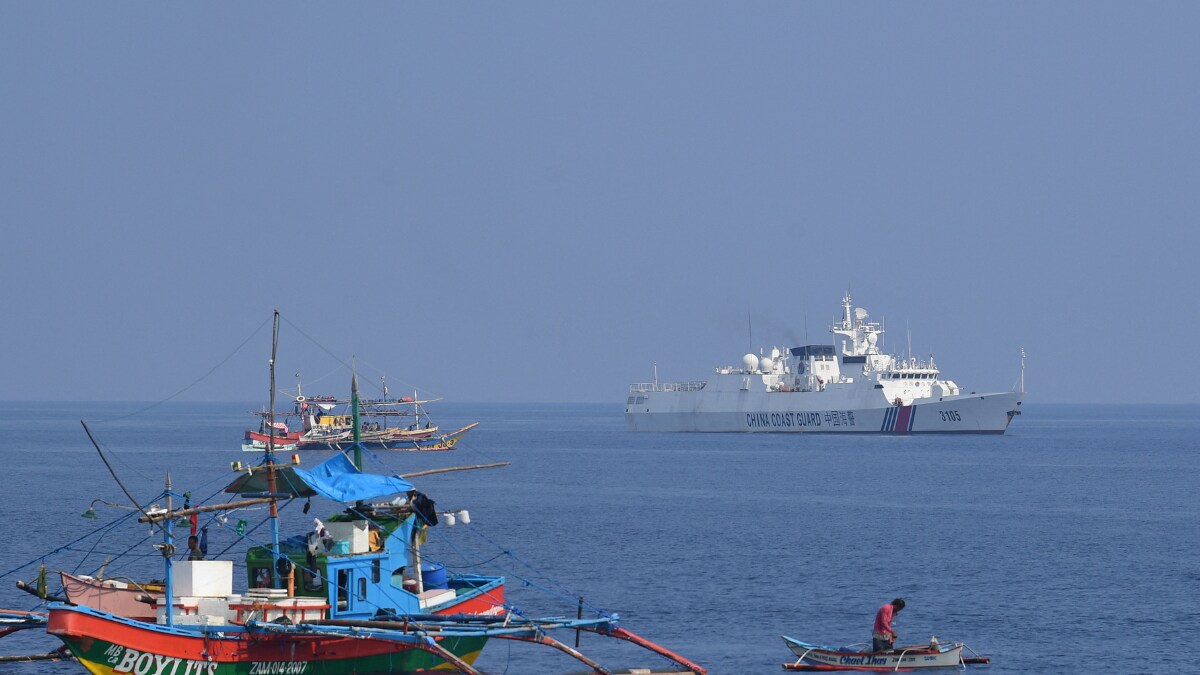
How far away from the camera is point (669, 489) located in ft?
243

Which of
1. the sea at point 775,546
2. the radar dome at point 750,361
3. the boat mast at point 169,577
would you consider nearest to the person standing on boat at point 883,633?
the sea at point 775,546

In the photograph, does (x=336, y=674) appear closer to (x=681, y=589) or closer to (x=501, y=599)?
(x=501, y=599)

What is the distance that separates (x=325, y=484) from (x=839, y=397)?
314 feet

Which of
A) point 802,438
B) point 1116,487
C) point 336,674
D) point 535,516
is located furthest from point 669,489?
point 802,438

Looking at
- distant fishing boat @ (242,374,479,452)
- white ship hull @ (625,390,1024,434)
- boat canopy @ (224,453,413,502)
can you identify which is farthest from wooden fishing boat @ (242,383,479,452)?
boat canopy @ (224,453,413,502)

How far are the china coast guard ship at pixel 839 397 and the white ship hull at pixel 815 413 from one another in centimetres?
8

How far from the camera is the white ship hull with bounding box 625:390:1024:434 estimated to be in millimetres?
116438

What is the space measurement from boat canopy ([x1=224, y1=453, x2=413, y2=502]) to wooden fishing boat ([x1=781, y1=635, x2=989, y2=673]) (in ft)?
28.0

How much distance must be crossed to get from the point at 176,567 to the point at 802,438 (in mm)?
110199

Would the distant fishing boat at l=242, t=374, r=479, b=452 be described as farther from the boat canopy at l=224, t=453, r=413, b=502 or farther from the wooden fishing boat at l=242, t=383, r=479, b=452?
the boat canopy at l=224, t=453, r=413, b=502

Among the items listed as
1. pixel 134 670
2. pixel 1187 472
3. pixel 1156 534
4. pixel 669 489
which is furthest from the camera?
pixel 1187 472

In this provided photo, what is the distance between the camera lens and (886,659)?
Answer: 2973 cm

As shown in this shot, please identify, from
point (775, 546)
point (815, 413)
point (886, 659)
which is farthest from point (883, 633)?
point (815, 413)

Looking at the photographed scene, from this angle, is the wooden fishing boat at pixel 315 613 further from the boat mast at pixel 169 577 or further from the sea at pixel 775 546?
the sea at pixel 775 546
